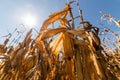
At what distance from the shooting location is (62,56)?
4.64 ft

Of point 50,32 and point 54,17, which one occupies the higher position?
point 54,17

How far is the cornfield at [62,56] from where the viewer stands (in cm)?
119

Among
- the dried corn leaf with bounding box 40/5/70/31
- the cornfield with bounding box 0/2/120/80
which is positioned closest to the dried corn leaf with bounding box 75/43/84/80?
the cornfield with bounding box 0/2/120/80

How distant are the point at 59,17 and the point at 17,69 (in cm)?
46

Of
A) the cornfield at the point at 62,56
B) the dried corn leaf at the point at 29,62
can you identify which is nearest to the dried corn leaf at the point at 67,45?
the cornfield at the point at 62,56

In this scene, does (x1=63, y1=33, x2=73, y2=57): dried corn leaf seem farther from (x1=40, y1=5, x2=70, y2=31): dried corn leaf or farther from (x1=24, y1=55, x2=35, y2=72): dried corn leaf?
(x1=24, y1=55, x2=35, y2=72): dried corn leaf

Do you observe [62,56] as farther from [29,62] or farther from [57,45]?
[29,62]

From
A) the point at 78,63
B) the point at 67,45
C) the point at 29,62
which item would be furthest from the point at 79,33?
the point at 29,62

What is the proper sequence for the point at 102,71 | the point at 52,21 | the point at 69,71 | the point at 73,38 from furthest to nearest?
the point at 52,21 < the point at 73,38 < the point at 69,71 < the point at 102,71

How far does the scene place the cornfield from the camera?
3.92ft

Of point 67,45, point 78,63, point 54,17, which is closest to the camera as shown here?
point 78,63

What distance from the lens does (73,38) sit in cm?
137

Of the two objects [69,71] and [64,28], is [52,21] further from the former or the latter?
[69,71]

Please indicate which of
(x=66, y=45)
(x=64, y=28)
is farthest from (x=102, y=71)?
(x=64, y=28)
